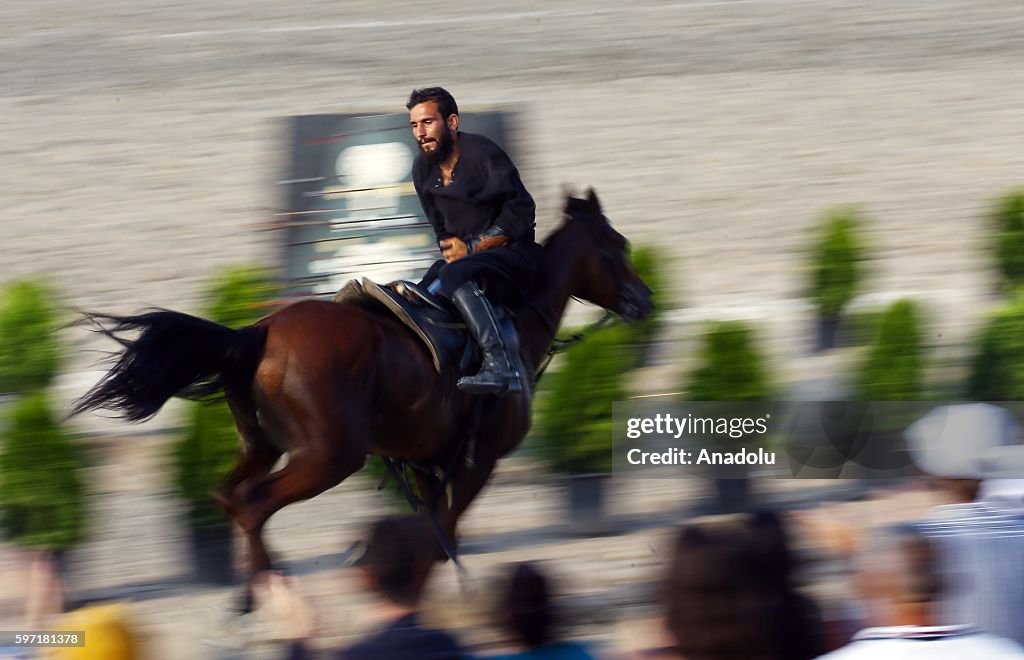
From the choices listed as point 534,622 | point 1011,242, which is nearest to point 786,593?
point 534,622

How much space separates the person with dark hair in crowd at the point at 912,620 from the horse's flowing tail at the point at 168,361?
3.28 meters

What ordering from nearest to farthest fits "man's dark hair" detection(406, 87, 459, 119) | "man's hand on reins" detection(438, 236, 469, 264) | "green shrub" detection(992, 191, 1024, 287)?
"man's dark hair" detection(406, 87, 459, 119) → "man's hand on reins" detection(438, 236, 469, 264) → "green shrub" detection(992, 191, 1024, 287)

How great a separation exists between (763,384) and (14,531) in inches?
158

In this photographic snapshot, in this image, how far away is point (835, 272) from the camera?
10.7 metres

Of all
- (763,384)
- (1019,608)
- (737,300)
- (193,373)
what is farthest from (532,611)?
(737,300)

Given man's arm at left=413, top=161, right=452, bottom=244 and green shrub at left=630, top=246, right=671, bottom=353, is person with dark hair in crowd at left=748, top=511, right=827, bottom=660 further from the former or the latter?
green shrub at left=630, top=246, right=671, bottom=353

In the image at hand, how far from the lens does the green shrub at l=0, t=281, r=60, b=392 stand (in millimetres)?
8891

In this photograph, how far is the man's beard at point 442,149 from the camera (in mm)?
6711

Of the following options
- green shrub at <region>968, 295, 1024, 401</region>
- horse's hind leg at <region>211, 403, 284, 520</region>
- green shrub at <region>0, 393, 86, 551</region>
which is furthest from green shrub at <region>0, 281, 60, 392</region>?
green shrub at <region>968, 295, 1024, 401</region>

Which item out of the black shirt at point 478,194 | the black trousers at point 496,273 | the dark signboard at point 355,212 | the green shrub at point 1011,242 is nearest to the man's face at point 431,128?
the black shirt at point 478,194

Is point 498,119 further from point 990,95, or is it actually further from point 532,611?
point 990,95

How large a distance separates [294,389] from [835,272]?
19.3 ft

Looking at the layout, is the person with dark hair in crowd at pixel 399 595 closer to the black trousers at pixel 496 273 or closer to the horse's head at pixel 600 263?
the black trousers at pixel 496 273

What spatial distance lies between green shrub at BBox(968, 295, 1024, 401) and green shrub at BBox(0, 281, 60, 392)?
5.69 metres
